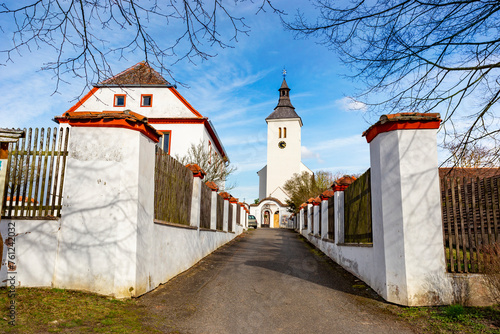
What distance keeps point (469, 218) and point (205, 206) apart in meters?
7.93

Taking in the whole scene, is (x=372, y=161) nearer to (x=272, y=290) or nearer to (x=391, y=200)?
(x=391, y=200)

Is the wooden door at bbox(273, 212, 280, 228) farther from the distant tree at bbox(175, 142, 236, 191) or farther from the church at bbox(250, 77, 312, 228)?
the distant tree at bbox(175, 142, 236, 191)

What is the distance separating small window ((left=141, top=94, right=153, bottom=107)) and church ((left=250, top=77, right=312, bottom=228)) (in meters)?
34.5

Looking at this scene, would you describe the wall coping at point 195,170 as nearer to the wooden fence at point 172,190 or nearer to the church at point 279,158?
the wooden fence at point 172,190

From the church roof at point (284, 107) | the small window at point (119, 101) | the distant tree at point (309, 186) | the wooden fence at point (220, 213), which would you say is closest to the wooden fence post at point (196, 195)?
the wooden fence at point (220, 213)

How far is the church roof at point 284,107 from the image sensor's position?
6494cm

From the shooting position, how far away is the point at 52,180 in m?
5.94

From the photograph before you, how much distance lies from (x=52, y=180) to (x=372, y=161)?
545 cm

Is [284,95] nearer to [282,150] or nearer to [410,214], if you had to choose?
[282,150]

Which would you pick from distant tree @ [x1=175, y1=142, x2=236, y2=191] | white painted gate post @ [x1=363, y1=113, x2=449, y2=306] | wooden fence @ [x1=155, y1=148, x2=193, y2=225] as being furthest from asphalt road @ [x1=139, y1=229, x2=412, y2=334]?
distant tree @ [x1=175, y1=142, x2=236, y2=191]

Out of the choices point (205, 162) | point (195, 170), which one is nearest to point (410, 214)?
point (195, 170)

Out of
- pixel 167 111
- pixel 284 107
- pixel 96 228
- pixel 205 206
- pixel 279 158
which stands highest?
pixel 284 107

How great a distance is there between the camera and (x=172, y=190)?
8062 millimetres

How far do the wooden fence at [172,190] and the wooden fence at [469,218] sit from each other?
4.97m
